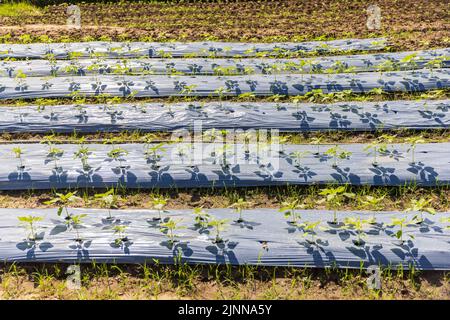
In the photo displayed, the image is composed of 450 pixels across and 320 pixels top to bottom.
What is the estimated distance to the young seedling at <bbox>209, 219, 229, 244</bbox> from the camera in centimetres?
341

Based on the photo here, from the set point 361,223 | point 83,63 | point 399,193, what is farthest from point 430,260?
point 83,63

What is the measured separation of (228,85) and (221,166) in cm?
211

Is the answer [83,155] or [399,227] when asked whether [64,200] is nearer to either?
[83,155]

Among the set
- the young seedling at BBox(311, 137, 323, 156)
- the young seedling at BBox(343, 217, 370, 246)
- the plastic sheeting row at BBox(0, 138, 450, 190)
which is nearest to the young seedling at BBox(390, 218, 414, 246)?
the young seedling at BBox(343, 217, 370, 246)

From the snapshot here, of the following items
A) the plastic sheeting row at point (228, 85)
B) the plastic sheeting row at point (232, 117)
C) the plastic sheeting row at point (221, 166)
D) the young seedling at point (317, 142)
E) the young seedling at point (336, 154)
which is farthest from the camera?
the plastic sheeting row at point (228, 85)

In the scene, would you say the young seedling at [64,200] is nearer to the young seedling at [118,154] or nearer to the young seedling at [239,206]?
the young seedling at [118,154]

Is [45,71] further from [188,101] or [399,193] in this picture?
[399,193]

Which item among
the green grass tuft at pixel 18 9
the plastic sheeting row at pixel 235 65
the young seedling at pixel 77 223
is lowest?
the young seedling at pixel 77 223

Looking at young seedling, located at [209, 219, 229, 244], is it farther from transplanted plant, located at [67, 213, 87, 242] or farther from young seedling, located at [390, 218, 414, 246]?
young seedling, located at [390, 218, 414, 246]

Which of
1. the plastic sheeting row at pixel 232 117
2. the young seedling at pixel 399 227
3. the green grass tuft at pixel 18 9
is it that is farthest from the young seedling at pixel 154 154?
the green grass tuft at pixel 18 9

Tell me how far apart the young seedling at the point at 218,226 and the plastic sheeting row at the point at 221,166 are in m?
0.71

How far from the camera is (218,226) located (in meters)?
3.63

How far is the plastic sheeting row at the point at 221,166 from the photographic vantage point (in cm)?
431

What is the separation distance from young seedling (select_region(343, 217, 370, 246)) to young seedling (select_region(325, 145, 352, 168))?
91 cm
